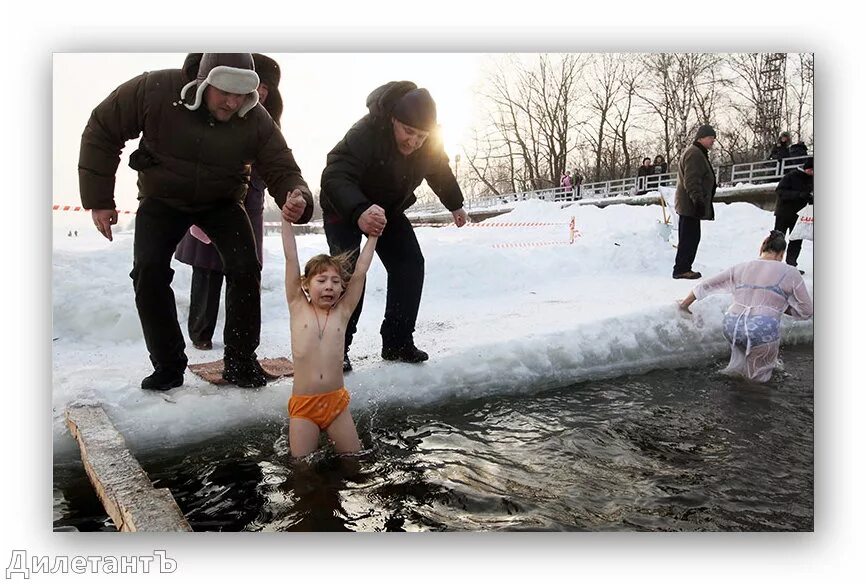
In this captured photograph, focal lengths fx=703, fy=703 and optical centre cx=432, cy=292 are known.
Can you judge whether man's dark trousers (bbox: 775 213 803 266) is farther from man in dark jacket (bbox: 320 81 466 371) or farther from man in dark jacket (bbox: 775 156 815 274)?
man in dark jacket (bbox: 320 81 466 371)

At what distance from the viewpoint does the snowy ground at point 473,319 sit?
2361mm

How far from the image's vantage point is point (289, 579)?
235 cm

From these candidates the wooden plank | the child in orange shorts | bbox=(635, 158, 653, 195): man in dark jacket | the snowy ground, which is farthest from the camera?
bbox=(635, 158, 653, 195): man in dark jacket

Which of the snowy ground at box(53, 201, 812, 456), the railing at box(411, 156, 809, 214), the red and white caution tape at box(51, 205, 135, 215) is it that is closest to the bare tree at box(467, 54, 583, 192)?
the railing at box(411, 156, 809, 214)

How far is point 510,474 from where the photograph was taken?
2225 mm

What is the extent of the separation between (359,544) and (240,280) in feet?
3.16

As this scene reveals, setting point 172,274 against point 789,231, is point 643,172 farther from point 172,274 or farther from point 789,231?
point 172,274

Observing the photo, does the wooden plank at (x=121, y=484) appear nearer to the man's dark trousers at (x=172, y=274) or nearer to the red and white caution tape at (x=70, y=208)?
the man's dark trousers at (x=172, y=274)

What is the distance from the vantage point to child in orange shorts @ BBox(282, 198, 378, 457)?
7.29ft

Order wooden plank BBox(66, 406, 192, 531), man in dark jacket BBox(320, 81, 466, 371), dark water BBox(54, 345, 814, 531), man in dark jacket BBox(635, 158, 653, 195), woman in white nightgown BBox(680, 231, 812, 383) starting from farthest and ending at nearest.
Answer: man in dark jacket BBox(635, 158, 653, 195) → woman in white nightgown BBox(680, 231, 812, 383) → man in dark jacket BBox(320, 81, 466, 371) → dark water BBox(54, 345, 814, 531) → wooden plank BBox(66, 406, 192, 531)

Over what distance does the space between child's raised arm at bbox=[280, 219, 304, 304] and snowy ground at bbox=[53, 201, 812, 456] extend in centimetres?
17

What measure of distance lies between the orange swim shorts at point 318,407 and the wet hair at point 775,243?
5.84 ft

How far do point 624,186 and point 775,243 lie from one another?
62cm

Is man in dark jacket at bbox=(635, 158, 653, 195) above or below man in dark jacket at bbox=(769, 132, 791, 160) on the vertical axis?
below
